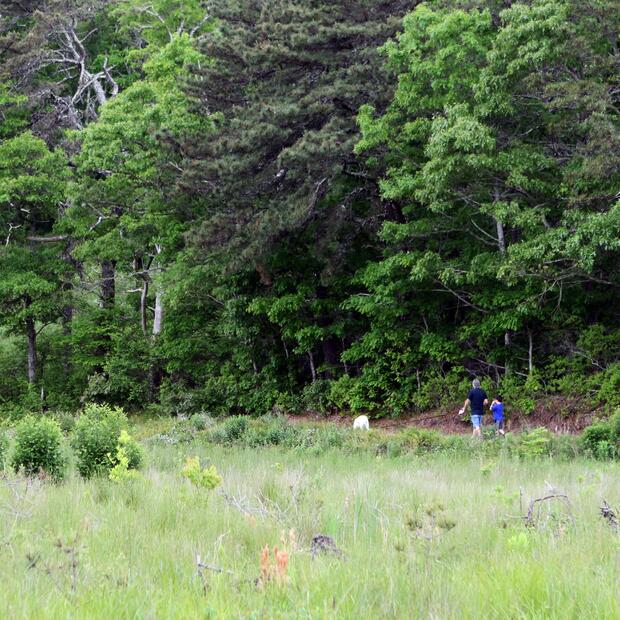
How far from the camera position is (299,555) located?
4.91m

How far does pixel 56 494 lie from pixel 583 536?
5.20 m

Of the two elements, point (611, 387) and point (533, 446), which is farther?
point (611, 387)

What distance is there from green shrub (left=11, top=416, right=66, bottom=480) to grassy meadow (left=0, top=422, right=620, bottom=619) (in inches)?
84.1

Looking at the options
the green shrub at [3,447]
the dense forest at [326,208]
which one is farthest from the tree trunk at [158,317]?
the green shrub at [3,447]

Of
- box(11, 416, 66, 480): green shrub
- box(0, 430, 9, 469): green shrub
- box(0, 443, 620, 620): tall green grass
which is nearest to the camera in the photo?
box(0, 443, 620, 620): tall green grass

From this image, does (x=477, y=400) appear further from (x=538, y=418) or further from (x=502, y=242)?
(x=502, y=242)

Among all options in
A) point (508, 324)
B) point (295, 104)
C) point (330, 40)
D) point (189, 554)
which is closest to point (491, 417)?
point (508, 324)

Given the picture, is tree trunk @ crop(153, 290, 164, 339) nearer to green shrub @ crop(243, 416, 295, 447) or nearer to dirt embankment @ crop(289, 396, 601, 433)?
dirt embankment @ crop(289, 396, 601, 433)

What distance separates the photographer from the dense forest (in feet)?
68.5

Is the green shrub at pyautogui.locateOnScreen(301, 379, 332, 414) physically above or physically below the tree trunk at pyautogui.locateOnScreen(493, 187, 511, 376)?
below

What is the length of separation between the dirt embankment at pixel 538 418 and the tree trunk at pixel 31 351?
2130cm

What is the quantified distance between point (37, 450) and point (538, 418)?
17.0 meters

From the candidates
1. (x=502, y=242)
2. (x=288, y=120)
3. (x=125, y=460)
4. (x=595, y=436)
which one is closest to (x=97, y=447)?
(x=125, y=460)

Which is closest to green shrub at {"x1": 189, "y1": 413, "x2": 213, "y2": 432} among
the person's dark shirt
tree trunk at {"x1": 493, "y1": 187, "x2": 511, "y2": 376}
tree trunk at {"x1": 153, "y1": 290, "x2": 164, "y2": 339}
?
the person's dark shirt
